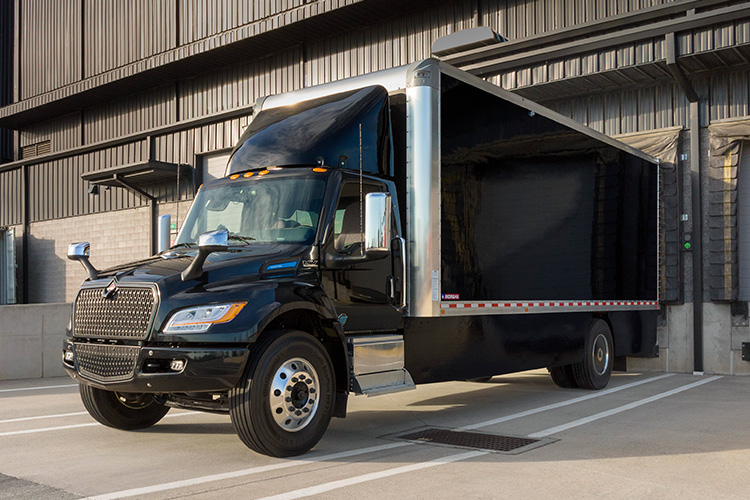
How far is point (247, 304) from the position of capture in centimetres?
607

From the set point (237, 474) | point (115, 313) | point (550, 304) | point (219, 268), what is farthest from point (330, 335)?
point (550, 304)

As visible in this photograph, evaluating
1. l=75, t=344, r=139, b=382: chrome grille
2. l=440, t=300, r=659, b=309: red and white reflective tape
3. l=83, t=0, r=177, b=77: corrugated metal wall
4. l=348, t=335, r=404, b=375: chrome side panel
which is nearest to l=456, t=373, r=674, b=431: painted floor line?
l=348, t=335, r=404, b=375: chrome side panel

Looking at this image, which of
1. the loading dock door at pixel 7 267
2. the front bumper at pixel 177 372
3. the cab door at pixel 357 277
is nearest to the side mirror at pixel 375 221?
the cab door at pixel 357 277

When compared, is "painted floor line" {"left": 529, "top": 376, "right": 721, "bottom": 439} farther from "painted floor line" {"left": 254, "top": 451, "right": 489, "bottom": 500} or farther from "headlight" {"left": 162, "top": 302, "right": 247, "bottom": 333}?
"headlight" {"left": 162, "top": 302, "right": 247, "bottom": 333}

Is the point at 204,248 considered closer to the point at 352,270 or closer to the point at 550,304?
the point at 352,270

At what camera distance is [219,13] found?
21.5m

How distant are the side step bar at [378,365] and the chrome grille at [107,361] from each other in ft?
6.30

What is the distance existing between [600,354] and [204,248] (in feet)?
23.3

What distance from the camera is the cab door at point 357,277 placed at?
696 centimetres

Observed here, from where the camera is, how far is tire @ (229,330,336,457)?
601cm

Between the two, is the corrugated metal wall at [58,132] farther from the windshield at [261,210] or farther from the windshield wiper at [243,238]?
the windshield wiper at [243,238]

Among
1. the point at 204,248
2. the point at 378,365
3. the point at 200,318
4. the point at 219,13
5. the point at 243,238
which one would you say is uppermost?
the point at 219,13

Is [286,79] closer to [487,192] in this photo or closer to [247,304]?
[487,192]

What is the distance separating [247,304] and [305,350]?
26.7 inches
